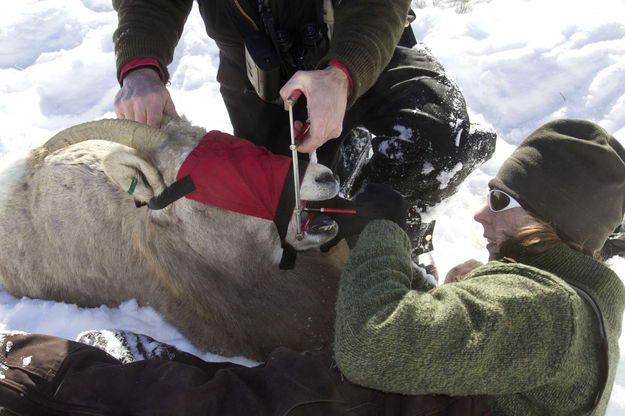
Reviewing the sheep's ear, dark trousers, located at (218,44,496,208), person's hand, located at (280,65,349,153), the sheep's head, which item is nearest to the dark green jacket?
person's hand, located at (280,65,349,153)

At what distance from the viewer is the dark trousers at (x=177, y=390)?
192cm

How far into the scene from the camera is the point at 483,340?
169cm

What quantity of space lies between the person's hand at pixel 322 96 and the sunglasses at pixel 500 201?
3.20ft

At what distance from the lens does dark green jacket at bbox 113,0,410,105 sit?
8.36 feet

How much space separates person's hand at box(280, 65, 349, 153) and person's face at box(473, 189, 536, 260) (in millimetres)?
1009

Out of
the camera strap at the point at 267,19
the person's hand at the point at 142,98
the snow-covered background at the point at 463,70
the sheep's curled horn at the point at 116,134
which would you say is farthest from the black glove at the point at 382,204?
the snow-covered background at the point at 463,70

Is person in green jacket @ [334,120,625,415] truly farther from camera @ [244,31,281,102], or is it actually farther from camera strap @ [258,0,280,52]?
camera strap @ [258,0,280,52]

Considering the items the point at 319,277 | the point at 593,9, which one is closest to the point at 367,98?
the point at 319,277


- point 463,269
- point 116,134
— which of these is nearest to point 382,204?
point 463,269

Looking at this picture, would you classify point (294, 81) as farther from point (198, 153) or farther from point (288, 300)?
point (288, 300)

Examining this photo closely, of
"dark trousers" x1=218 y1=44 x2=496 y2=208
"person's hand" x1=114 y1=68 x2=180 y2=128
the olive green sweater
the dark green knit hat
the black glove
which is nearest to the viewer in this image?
the olive green sweater

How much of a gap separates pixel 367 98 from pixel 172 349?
2172mm

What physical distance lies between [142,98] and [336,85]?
4.03ft

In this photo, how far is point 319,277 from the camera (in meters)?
3.16
